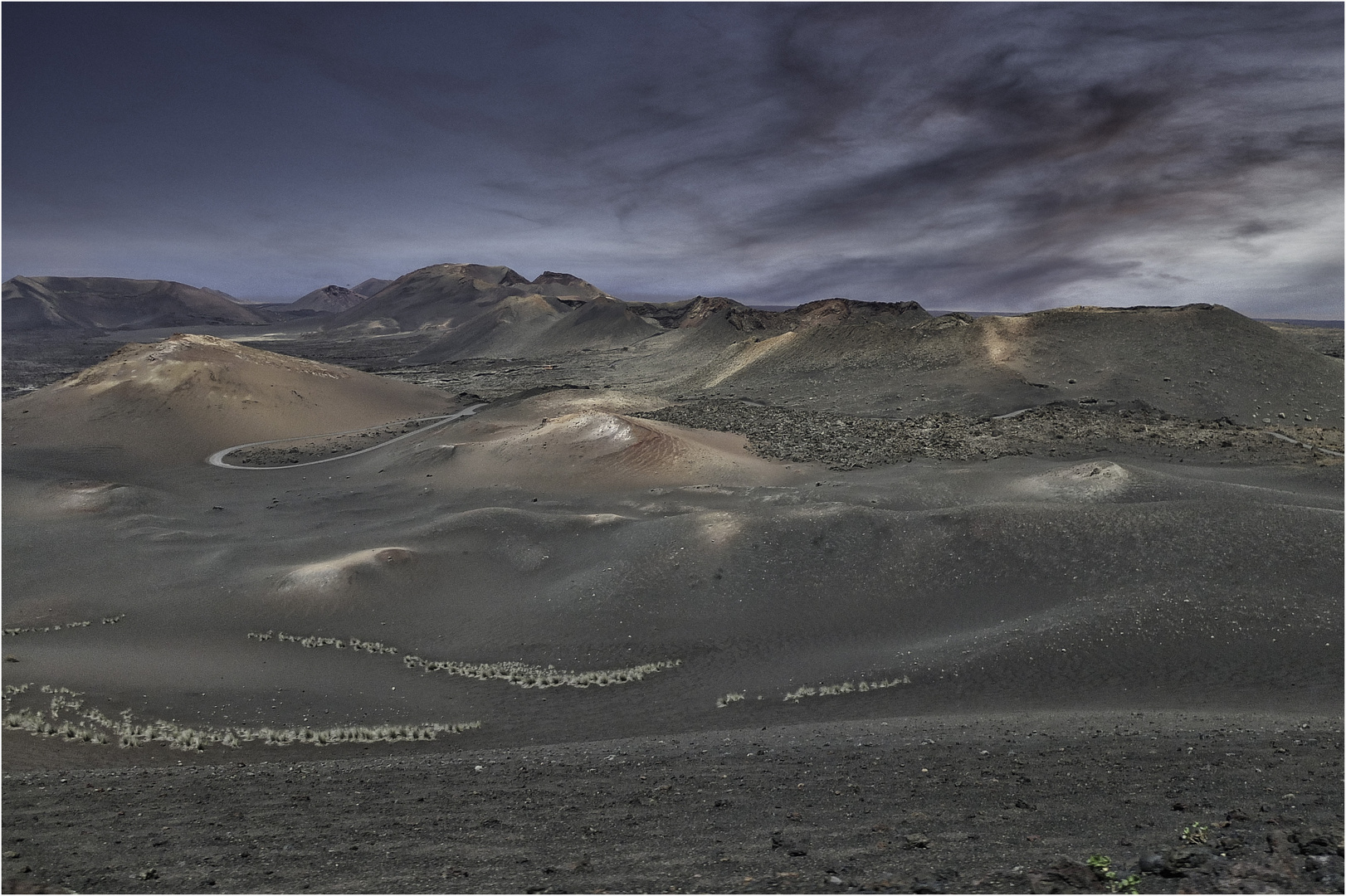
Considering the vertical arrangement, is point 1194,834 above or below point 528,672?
above

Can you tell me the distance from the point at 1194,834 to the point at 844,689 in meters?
8.34

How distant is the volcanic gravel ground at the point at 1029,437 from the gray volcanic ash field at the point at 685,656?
418 mm

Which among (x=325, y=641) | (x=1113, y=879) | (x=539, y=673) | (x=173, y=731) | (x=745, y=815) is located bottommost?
(x=539, y=673)

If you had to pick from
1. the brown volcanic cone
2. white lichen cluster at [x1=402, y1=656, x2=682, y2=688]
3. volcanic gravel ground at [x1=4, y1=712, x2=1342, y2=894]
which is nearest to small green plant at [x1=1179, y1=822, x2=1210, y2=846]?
volcanic gravel ground at [x1=4, y1=712, x2=1342, y2=894]

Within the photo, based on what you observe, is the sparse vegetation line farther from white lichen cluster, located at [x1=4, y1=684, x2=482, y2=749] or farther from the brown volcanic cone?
the brown volcanic cone

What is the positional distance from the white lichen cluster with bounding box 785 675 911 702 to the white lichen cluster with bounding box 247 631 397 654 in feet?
37.1

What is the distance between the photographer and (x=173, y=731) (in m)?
13.6

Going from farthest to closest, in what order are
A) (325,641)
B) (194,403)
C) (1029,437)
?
1. (194,403)
2. (1029,437)
3. (325,641)

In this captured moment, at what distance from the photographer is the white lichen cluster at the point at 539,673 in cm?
1712

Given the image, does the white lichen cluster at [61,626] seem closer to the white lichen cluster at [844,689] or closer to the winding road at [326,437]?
the white lichen cluster at [844,689]

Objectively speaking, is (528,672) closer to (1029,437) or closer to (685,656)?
(685,656)

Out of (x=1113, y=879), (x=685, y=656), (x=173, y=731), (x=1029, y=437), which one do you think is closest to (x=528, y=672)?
(x=685, y=656)

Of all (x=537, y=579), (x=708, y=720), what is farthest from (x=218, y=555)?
(x=708, y=720)

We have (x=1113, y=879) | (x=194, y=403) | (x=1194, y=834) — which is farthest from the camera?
(x=194, y=403)
